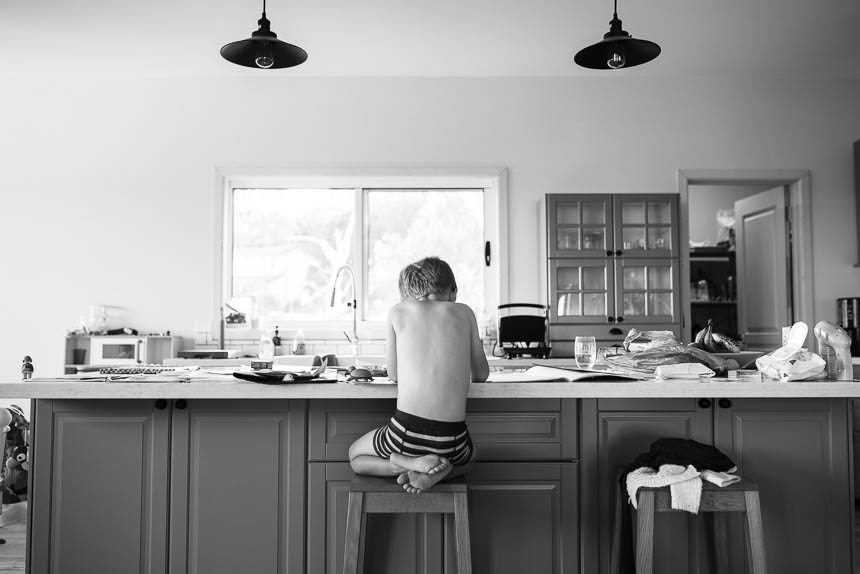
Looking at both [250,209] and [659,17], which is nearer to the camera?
[659,17]

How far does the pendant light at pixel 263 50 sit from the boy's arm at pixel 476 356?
1.50 meters

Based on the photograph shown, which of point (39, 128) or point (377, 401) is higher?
point (39, 128)

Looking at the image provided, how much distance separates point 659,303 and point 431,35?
7.37 ft

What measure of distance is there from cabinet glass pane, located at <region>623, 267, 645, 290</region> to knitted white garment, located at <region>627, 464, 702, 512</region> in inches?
108

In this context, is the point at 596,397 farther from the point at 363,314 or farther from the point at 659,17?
the point at 363,314

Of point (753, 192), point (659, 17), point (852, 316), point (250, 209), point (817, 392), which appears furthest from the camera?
point (753, 192)

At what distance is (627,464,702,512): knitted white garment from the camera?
6.38ft

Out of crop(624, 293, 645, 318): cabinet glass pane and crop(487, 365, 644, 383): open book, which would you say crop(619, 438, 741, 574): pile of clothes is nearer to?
crop(487, 365, 644, 383): open book

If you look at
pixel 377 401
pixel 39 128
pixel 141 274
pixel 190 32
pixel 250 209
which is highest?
pixel 190 32

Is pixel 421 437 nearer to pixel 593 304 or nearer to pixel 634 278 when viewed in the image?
pixel 593 304

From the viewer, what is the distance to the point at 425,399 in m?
2.03

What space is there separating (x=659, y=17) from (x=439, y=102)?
1601mm

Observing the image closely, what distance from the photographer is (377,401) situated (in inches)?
91.0

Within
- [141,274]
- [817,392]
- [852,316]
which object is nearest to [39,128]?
[141,274]
